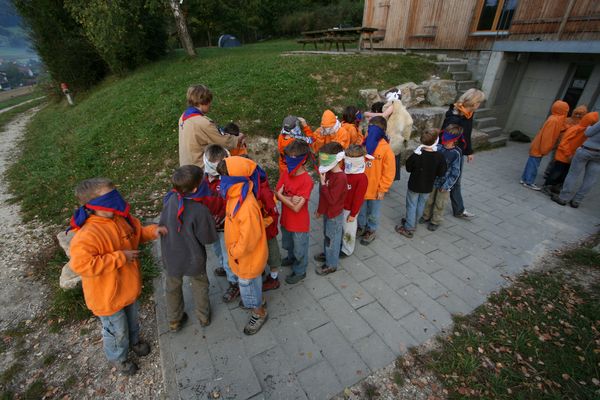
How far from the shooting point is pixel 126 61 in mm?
14930

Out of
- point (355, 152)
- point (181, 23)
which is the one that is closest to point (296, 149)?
point (355, 152)

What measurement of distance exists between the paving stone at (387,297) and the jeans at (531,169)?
4806 mm

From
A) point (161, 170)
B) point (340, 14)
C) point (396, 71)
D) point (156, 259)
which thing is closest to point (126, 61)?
point (161, 170)

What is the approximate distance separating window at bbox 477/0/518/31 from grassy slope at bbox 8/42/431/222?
2070mm

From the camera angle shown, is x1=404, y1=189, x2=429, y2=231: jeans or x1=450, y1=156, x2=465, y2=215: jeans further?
x1=450, y1=156, x2=465, y2=215: jeans

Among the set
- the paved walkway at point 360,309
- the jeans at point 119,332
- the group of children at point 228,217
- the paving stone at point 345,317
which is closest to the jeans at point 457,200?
the paved walkway at point 360,309

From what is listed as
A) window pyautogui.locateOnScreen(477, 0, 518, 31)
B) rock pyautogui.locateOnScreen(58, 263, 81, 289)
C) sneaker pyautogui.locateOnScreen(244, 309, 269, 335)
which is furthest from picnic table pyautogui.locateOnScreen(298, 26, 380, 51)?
rock pyautogui.locateOnScreen(58, 263, 81, 289)

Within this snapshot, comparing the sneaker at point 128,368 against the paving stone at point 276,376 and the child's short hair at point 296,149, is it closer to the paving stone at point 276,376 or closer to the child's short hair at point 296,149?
the paving stone at point 276,376

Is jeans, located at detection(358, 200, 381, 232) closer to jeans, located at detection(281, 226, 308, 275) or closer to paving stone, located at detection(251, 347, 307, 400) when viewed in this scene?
jeans, located at detection(281, 226, 308, 275)

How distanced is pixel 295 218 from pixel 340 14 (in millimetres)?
32668

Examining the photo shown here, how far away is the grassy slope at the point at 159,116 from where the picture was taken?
21.0ft

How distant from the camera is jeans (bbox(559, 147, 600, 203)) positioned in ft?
16.3

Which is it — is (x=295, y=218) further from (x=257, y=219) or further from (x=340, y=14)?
(x=340, y=14)

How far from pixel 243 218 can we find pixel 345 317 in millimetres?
1657
